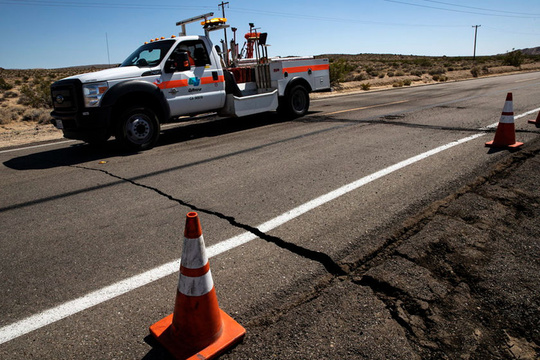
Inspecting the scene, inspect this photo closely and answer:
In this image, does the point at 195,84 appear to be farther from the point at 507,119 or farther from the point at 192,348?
the point at 192,348

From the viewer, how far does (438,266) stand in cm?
309

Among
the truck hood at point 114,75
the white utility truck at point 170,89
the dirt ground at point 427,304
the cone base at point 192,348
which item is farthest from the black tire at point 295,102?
the cone base at point 192,348

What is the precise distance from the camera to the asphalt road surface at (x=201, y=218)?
267 centimetres

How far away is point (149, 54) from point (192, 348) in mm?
7578

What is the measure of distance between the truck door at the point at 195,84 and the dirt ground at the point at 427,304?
6.03m

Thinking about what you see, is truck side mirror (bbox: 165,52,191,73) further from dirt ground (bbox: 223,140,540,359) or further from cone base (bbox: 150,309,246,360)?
cone base (bbox: 150,309,246,360)

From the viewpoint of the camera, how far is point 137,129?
787 centimetres

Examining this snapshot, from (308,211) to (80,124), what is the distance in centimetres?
520

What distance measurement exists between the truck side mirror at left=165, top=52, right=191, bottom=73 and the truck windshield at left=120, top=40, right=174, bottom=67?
0.69 feet

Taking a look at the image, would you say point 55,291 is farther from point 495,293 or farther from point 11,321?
point 495,293

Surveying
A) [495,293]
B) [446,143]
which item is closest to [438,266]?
[495,293]

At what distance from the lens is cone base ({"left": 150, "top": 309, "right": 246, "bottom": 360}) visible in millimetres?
2256

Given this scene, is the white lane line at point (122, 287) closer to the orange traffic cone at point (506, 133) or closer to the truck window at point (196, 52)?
the orange traffic cone at point (506, 133)

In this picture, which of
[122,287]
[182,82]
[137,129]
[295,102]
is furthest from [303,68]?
[122,287]
